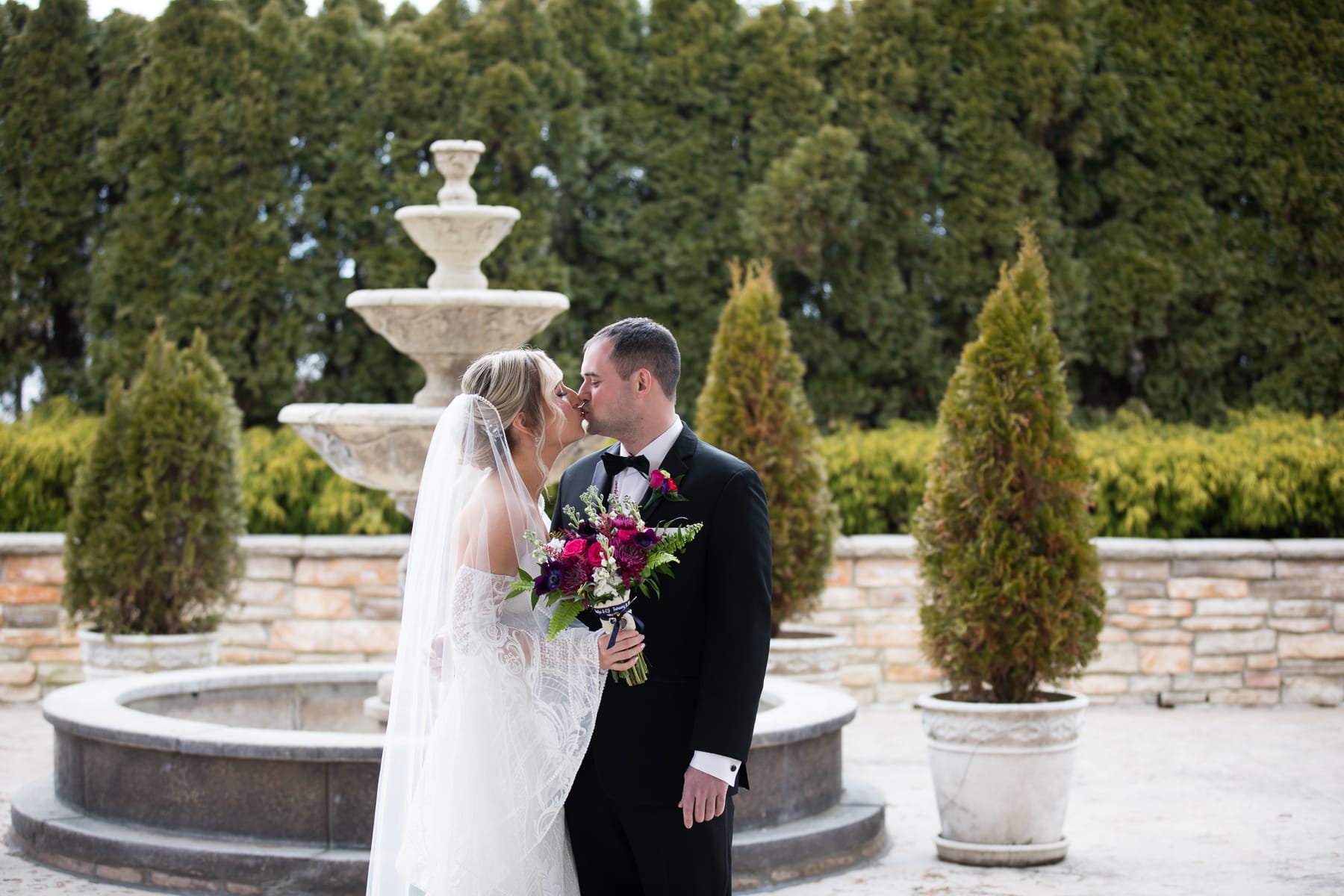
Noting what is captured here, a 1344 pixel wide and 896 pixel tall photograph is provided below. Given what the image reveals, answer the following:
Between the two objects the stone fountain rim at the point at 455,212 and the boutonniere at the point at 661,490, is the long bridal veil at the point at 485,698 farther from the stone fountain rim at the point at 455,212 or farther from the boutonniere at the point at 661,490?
the stone fountain rim at the point at 455,212

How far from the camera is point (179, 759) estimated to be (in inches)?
204

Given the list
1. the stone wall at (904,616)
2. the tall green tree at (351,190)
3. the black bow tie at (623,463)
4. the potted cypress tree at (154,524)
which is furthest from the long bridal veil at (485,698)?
the tall green tree at (351,190)

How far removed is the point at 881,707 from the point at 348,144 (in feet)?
19.9

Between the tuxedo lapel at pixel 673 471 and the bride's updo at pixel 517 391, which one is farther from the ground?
the bride's updo at pixel 517 391

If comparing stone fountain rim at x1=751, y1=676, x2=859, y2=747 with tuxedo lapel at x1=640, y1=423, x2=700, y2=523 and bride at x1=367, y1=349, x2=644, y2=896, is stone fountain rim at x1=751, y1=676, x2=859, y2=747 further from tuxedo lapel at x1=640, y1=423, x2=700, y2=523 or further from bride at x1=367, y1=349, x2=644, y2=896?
tuxedo lapel at x1=640, y1=423, x2=700, y2=523

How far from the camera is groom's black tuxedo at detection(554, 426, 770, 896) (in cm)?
313

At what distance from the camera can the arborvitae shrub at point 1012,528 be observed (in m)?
5.61

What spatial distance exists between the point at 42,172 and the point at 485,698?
31.9 feet

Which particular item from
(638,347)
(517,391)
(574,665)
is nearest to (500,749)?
(574,665)

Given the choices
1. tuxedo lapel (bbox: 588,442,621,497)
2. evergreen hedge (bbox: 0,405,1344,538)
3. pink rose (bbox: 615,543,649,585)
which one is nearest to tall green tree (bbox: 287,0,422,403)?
evergreen hedge (bbox: 0,405,1344,538)

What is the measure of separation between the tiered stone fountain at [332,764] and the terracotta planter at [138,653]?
1.63 m

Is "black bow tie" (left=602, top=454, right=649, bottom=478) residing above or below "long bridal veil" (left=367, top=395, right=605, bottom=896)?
above

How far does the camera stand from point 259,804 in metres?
5.09

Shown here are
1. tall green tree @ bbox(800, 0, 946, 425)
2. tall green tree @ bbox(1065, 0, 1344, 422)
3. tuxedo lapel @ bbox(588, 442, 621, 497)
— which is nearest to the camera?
tuxedo lapel @ bbox(588, 442, 621, 497)
